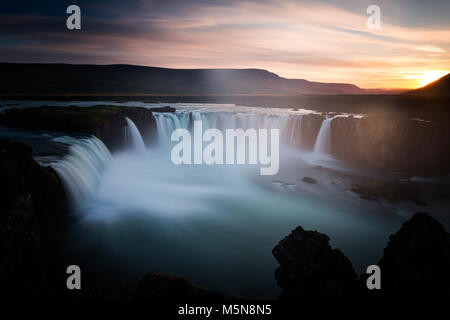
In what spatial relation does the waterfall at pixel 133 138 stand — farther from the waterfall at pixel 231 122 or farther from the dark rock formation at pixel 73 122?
the waterfall at pixel 231 122

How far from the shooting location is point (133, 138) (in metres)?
23.4

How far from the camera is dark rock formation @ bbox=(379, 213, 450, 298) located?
17.6ft

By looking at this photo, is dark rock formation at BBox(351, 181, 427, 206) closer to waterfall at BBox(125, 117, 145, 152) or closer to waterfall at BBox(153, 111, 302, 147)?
waterfall at BBox(153, 111, 302, 147)

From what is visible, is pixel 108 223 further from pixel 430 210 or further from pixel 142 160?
pixel 430 210

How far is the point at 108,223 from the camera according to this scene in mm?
10445

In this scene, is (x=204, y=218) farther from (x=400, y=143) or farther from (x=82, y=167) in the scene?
(x=400, y=143)

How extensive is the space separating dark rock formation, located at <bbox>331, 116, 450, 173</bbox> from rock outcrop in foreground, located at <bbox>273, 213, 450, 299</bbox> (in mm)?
17449

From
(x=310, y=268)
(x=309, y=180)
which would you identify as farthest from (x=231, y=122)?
(x=310, y=268)

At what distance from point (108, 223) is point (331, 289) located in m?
8.30

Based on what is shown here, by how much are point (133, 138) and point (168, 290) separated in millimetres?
19478

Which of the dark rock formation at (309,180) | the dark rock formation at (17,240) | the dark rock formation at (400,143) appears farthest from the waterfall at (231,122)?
the dark rock formation at (17,240)

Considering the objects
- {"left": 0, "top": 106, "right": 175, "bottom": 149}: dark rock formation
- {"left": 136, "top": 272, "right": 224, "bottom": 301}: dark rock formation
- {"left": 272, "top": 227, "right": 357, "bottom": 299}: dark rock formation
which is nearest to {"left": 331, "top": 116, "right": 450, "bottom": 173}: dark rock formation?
{"left": 272, "top": 227, "right": 357, "bottom": 299}: dark rock formation
